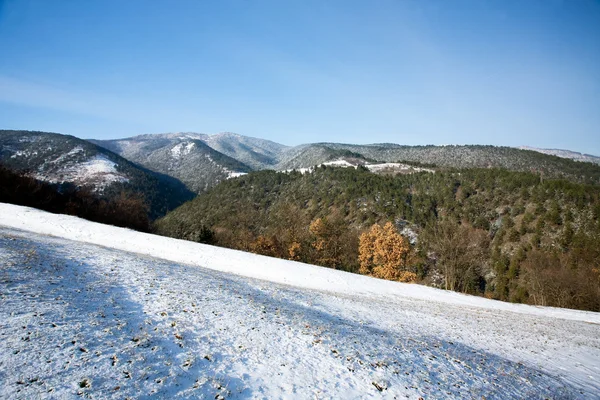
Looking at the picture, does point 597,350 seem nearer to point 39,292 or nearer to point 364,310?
point 364,310

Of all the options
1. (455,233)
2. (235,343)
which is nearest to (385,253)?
(455,233)

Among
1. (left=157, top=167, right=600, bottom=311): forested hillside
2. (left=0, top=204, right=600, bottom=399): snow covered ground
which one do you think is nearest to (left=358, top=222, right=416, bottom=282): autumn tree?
(left=157, top=167, right=600, bottom=311): forested hillside

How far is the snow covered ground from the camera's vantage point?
6340mm

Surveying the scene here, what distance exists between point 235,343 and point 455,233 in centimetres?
3908

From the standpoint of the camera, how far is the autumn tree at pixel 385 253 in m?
42.9

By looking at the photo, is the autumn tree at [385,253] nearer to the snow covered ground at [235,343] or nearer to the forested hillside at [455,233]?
the forested hillside at [455,233]

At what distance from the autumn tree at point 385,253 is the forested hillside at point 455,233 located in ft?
0.51

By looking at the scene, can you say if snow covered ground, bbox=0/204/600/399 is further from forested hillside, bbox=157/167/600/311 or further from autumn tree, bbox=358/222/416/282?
forested hillside, bbox=157/167/600/311

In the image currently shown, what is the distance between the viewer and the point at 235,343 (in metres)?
8.70

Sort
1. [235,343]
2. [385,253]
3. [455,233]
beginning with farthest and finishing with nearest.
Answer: [385,253]
[455,233]
[235,343]

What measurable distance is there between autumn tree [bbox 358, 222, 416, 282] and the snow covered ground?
23.8m

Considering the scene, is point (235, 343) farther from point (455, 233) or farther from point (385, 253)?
point (455, 233)

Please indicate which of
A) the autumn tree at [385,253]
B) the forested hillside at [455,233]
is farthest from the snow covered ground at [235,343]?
the forested hillside at [455,233]

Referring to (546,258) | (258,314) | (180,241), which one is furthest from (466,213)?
(258,314)
